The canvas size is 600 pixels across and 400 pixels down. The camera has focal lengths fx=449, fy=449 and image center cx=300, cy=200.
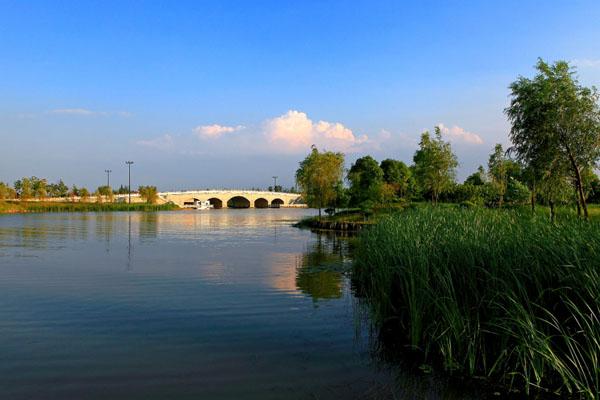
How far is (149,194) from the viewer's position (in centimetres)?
12500

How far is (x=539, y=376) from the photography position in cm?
702

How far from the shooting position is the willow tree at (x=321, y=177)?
5653 cm

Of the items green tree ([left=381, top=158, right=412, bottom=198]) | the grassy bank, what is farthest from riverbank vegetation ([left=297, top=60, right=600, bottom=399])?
the grassy bank

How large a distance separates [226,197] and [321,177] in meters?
93.7

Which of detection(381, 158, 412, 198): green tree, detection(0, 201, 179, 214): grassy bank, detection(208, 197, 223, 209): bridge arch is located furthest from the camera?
detection(208, 197, 223, 209): bridge arch

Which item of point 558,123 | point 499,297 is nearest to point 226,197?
point 558,123

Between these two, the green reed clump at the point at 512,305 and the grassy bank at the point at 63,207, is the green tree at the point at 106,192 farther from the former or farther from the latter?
the green reed clump at the point at 512,305

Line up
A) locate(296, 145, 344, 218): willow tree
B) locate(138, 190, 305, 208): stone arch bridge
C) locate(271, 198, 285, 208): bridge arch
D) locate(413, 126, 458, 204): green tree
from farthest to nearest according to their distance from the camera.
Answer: locate(271, 198, 285, 208): bridge arch
locate(138, 190, 305, 208): stone arch bridge
locate(296, 145, 344, 218): willow tree
locate(413, 126, 458, 204): green tree

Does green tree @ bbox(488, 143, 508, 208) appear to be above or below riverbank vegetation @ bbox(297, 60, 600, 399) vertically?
above

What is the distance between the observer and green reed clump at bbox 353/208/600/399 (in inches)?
265

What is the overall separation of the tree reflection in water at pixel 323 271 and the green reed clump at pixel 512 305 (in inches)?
202

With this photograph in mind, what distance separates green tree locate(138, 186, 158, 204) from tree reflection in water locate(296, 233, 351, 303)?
102 metres

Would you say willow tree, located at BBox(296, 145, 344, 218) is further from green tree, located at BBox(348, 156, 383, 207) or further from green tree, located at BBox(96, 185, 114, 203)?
green tree, located at BBox(96, 185, 114, 203)

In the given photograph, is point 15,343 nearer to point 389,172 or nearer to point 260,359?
point 260,359
